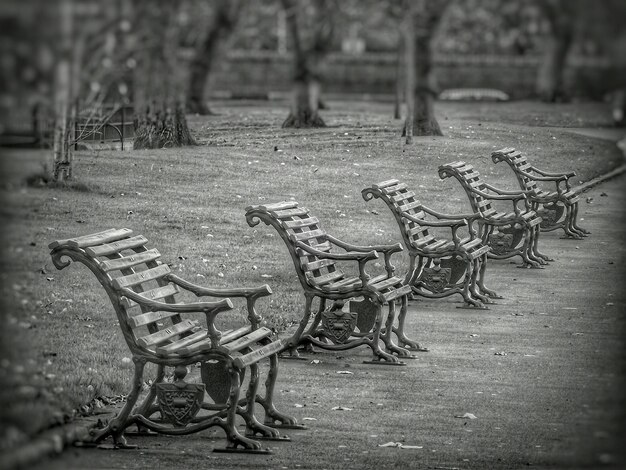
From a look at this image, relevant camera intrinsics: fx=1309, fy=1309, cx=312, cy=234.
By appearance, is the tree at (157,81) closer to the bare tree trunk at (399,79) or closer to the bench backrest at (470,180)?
the bare tree trunk at (399,79)

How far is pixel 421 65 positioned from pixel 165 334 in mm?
2172

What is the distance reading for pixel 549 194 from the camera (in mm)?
9234

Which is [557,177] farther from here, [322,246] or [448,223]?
[322,246]

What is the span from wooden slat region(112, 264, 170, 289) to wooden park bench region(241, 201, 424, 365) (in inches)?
55.7

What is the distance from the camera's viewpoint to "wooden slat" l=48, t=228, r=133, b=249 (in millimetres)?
6594

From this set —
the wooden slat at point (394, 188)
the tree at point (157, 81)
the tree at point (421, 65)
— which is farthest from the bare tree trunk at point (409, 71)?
the tree at point (157, 81)

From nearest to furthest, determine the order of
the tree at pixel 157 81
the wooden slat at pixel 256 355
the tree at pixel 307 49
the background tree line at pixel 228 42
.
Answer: the background tree line at pixel 228 42
the tree at pixel 157 81
the tree at pixel 307 49
the wooden slat at pixel 256 355

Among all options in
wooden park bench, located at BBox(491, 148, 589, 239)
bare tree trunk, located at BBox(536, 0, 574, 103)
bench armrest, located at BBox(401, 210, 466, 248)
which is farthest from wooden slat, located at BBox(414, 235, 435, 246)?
bare tree trunk, located at BBox(536, 0, 574, 103)

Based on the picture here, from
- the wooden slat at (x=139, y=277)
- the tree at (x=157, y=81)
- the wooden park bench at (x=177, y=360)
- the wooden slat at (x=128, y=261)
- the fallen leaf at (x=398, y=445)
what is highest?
the tree at (x=157, y=81)

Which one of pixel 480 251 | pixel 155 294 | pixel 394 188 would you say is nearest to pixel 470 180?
pixel 394 188

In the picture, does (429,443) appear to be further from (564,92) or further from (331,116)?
(331,116)

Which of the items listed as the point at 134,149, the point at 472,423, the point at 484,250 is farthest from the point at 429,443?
the point at 484,250

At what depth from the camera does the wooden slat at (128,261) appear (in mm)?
6648

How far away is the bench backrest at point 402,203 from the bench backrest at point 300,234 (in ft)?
2.36
